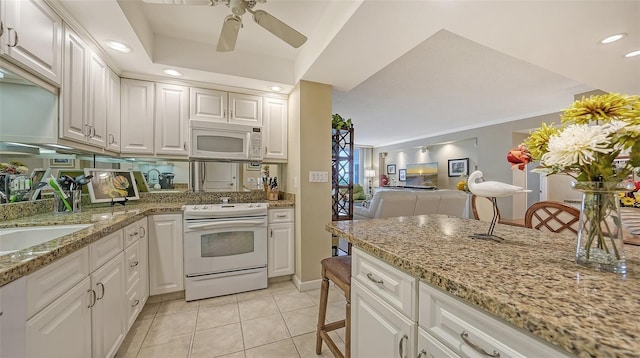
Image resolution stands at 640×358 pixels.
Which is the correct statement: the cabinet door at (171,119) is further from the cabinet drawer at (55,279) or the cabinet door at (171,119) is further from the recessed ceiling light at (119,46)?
the cabinet drawer at (55,279)

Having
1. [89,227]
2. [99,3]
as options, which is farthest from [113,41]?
[89,227]

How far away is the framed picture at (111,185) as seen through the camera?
2.12 metres

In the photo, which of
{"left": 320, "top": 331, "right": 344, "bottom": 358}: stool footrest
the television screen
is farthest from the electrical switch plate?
the television screen

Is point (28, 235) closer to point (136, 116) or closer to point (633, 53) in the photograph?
point (136, 116)

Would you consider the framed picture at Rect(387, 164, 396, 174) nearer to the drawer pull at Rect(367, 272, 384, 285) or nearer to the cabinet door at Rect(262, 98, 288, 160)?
the cabinet door at Rect(262, 98, 288, 160)

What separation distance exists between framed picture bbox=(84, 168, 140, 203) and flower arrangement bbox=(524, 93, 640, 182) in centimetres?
298

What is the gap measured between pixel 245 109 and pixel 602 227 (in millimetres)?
2830

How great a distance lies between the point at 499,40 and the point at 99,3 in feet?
8.97

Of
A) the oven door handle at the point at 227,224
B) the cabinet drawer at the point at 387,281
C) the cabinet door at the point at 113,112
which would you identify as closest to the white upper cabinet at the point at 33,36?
the cabinet door at the point at 113,112

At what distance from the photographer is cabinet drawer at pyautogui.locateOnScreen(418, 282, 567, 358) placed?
0.51 meters

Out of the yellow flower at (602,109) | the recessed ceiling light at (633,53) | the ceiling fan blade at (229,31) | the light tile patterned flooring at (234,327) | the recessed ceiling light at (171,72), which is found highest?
the recessed ceiling light at (633,53)

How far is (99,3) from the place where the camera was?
147 centimetres

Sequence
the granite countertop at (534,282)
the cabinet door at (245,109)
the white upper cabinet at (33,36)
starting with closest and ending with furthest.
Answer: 1. the granite countertop at (534,282)
2. the white upper cabinet at (33,36)
3. the cabinet door at (245,109)

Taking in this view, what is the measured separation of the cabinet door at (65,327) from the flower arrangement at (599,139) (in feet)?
5.89
